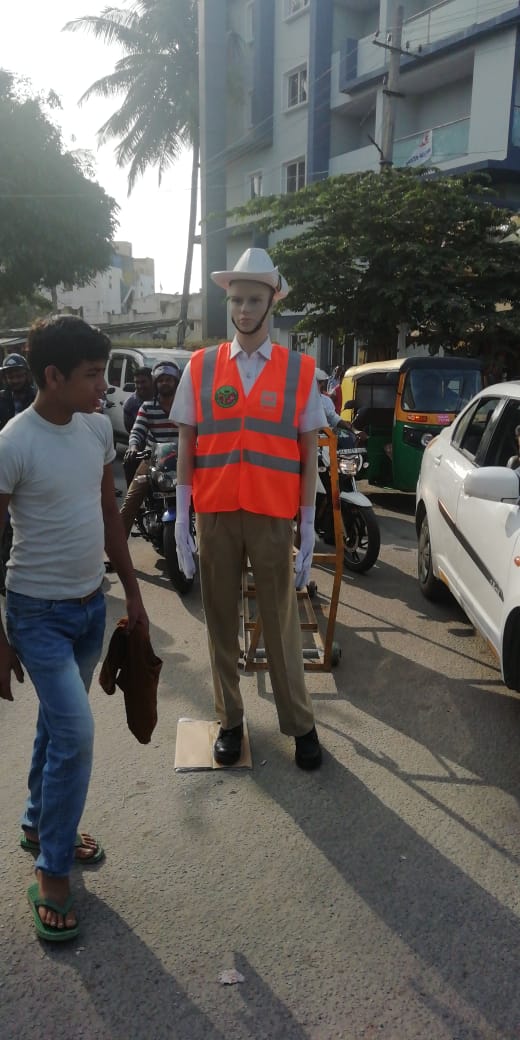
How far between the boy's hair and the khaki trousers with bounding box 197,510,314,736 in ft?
3.43

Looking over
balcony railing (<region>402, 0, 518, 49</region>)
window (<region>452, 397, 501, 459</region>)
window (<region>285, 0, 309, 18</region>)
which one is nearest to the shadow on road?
window (<region>452, 397, 501, 459</region>)

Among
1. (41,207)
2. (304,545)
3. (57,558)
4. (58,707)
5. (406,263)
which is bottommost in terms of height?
(58,707)

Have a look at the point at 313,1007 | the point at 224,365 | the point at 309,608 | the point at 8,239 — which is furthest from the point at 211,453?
the point at 8,239

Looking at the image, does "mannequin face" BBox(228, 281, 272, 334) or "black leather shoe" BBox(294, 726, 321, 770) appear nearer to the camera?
"mannequin face" BBox(228, 281, 272, 334)

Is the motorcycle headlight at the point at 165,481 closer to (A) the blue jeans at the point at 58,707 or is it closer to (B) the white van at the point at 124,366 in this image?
(A) the blue jeans at the point at 58,707

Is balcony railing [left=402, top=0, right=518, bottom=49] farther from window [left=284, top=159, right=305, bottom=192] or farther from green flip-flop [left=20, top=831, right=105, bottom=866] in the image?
green flip-flop [left=20, top=831, right=105, bottom=866]

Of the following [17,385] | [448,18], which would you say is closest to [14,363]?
[17,385]

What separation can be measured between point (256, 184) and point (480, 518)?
987 inches

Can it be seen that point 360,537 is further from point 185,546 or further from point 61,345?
point 61,345

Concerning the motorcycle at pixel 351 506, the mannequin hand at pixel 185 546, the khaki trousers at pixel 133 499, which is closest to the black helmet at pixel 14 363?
the khaki trousers at pixel 133 499

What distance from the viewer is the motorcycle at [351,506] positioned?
6172 mm

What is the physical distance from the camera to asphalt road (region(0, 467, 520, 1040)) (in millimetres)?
2092

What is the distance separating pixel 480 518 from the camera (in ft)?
13.0

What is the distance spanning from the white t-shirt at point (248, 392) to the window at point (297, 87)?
76.7 feet
